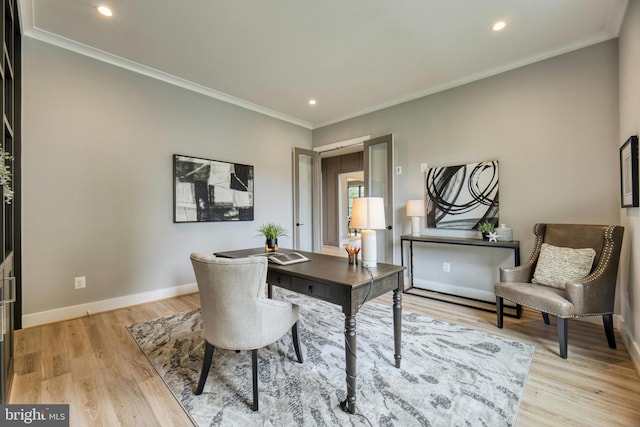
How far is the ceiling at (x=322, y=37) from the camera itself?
229cm

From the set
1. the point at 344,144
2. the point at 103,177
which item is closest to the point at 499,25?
the point at 344,144

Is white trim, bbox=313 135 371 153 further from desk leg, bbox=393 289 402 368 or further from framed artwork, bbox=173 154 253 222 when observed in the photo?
desk leg, bbox=393 289 402 368

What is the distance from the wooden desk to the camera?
153cm

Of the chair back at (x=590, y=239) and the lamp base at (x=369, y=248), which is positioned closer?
the lamp base at (x=369, y=248)

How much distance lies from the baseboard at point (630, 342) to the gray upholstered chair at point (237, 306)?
8.21 ft

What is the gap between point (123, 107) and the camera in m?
3.16

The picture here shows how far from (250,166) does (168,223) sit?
1.45 m

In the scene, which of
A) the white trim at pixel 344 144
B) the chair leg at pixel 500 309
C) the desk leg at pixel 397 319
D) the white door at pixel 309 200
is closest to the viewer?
the desk leg at pixel 397 319

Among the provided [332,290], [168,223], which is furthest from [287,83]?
[332,290]

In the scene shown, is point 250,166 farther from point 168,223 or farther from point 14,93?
point 14,93

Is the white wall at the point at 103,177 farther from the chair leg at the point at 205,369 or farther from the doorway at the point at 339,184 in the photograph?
the chair leg at the point at 205,369

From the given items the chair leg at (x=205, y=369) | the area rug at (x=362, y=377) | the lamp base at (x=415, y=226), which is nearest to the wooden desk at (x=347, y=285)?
the area rug at (x=362, y=377)

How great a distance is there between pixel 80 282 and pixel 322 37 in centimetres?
350

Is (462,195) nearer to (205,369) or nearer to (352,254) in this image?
(352,254)
